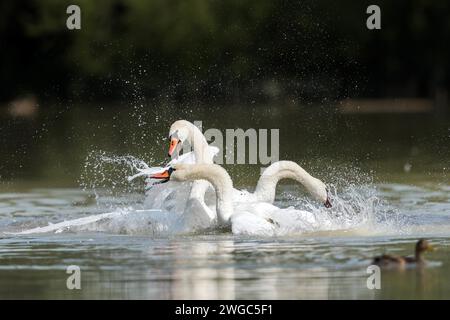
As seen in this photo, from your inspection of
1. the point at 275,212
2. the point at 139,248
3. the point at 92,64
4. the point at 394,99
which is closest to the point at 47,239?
the point at 139,248

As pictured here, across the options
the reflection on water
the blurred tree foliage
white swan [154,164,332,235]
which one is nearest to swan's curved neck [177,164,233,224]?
white swan [154,164,332,235]

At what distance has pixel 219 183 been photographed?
51.0 feet

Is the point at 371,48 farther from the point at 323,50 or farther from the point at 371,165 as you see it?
the point at 371,165

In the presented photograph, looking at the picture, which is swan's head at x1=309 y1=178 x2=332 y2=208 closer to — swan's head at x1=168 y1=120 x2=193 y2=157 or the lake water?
the lake water

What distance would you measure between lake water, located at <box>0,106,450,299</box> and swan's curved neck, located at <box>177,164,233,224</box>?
23cm

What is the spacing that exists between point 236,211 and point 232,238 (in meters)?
0.67

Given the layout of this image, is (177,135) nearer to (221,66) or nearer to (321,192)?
(321,192)

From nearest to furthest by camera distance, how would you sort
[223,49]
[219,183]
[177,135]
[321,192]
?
[219,183] < [321,192] < [177,135] < [223,49]

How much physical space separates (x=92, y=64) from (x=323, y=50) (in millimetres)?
12270

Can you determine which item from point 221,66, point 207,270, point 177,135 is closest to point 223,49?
point 221,66

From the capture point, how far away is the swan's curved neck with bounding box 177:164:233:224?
15477mm

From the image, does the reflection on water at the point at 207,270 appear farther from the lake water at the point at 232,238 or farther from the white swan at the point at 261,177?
the white swan at the point at 261,177

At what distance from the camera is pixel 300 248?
45.9 feet

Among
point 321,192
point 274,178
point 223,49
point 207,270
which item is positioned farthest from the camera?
point 223,49
